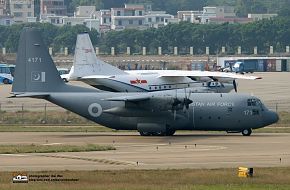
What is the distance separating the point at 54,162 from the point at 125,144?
12.4 m

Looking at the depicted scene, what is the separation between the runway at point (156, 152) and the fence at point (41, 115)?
13.4 m

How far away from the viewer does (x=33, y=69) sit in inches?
3172

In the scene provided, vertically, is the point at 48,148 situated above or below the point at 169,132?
above

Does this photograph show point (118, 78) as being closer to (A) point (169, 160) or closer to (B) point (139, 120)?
(B) point (139, 120)

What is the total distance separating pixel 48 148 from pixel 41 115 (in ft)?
102

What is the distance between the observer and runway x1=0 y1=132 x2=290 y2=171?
193 feet

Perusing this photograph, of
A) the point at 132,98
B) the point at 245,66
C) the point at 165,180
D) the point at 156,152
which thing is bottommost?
the point at 245,66

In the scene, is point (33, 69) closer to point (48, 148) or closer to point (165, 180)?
point (48, 148)

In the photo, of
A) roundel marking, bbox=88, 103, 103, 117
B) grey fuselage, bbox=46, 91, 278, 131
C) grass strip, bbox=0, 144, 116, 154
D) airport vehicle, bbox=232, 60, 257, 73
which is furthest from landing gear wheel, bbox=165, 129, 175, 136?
airport vehicle, bbox=232, 60, 257, 73

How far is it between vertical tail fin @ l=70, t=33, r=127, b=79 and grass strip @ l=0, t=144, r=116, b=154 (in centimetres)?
3191

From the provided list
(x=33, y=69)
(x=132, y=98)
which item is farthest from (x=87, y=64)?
(x=132, y=98)

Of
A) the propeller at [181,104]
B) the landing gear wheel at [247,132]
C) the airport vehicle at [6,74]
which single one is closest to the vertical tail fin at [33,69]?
the propeller at [181,104]

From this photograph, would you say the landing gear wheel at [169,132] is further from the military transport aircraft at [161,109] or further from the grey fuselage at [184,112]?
the grey fuselage at [184,112]

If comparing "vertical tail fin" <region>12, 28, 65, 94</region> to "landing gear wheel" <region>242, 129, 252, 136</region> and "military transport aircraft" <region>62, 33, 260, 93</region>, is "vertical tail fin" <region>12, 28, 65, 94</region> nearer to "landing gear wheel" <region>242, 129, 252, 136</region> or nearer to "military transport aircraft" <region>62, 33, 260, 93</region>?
"landing gear wheel" <region>242, 129, 252, 136</region>
